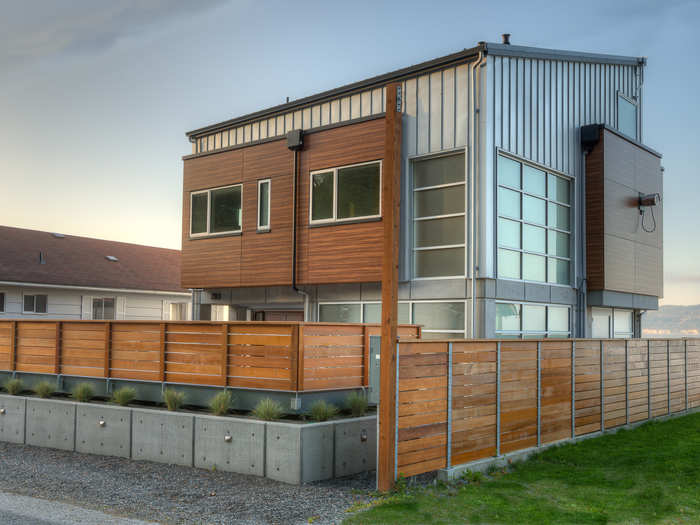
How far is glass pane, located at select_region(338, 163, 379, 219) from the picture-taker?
14953 millimetres

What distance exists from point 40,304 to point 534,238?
18409mm

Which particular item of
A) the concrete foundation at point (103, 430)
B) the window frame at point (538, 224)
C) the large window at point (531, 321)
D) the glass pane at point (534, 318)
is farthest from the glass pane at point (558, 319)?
the concrete foundation at point (103, 430)

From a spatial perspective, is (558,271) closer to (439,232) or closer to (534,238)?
(534,238)

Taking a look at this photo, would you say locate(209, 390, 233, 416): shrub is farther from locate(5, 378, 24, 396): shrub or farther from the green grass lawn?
locate(5, 378, 24, 396): shrub

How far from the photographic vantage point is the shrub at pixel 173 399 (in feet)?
34.8

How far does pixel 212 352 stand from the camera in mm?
10648

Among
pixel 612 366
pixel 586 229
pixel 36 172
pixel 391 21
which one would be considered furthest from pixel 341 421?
pixel 36 172

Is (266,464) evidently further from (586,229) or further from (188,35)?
(188,35)

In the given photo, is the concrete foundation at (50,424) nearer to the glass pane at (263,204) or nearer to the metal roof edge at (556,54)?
the glass pane at (263,204)

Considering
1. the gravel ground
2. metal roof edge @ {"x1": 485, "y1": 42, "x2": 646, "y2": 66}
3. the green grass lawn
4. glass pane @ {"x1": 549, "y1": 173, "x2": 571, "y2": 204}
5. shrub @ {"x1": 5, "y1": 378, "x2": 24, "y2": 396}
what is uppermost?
metal roof edge @ {"x1": 485, "y1": 42, "x2": 646, "y2": 66}

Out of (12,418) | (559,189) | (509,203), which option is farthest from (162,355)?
(559,189)

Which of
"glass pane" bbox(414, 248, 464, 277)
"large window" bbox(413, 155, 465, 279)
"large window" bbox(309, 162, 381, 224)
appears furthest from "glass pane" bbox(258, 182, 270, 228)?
"glass pane" bbox(414, 248, 464, 277)

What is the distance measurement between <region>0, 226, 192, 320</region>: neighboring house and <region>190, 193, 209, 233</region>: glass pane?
28.8ft

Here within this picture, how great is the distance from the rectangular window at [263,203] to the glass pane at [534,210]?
6415 mm
